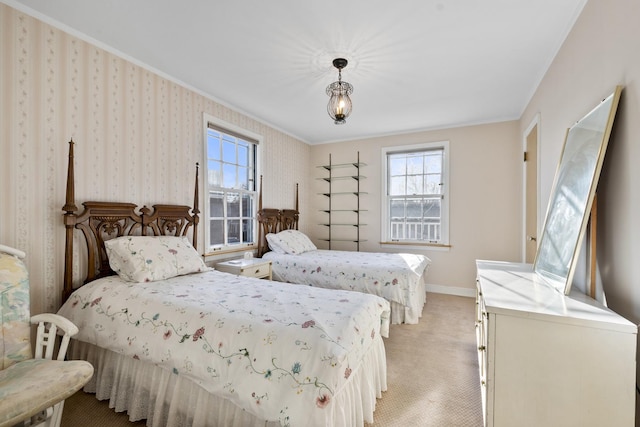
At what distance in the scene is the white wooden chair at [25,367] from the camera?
3.70 feet

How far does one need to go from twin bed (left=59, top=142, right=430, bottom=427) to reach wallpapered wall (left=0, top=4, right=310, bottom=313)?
5.1 inches

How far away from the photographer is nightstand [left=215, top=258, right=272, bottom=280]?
2.99m

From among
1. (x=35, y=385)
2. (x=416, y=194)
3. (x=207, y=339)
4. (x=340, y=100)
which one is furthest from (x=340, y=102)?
(x=416, y=194)

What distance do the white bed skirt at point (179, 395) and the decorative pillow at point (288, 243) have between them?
222 centimetres

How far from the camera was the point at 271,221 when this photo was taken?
4188 mm

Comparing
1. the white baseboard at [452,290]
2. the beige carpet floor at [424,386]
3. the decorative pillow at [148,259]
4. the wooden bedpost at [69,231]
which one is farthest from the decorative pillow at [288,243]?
the wooden bedpost at [69,231]

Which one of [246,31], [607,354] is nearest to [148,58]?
[246,31]

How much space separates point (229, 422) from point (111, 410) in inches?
37.1

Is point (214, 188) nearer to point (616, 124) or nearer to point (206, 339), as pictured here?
point (206, 339)

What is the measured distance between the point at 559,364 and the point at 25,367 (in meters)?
2.40

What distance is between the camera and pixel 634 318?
3.75 feet

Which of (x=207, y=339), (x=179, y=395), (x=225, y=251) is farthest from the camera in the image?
(x=225, y=251)

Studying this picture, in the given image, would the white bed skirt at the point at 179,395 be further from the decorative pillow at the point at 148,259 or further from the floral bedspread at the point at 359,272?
the floral bedspread at the point at 359,272

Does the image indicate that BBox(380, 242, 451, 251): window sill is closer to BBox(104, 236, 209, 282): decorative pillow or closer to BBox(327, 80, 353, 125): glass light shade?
BBox(327, 80, 353, 125): glass light shade
